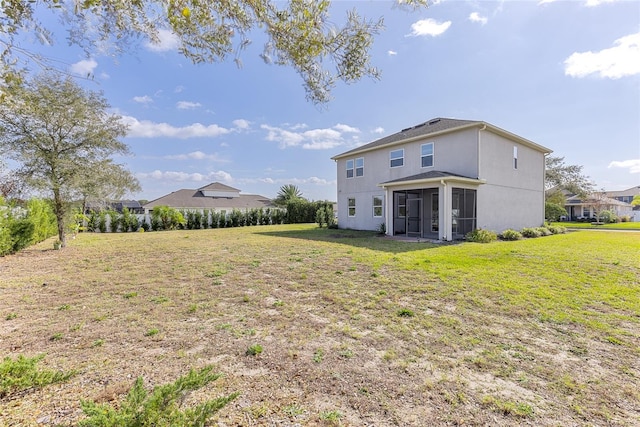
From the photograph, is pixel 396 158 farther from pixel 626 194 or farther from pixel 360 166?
pixel 626 194

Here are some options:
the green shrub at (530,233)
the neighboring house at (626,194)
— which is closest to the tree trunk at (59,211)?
the green shrub at (530,233)

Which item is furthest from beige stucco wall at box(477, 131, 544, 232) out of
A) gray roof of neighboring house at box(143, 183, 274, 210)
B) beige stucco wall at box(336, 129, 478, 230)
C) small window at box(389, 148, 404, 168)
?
gray roof of neighboring house at box(143, 183, 274, 210)

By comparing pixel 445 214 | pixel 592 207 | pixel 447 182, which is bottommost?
pixel 445 214

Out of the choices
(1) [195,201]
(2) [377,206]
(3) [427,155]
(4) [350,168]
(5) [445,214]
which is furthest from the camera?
(1) [195,201]

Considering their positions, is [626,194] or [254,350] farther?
[626,194]

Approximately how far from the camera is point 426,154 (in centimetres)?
1480

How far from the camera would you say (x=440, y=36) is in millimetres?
7496

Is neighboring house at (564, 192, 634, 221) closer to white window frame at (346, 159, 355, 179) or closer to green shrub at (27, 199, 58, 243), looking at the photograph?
white window frame at (346, 159, 355, 179)

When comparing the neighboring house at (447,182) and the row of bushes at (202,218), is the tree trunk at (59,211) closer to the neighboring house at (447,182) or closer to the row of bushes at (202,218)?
the row of bushes at (202,218)

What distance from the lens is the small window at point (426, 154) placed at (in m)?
14.6

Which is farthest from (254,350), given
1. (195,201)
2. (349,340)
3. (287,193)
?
(195,201)

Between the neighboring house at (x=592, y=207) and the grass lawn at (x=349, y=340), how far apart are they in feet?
122

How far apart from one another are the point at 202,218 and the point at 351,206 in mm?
12724

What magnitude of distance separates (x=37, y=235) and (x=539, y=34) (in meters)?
19.9
